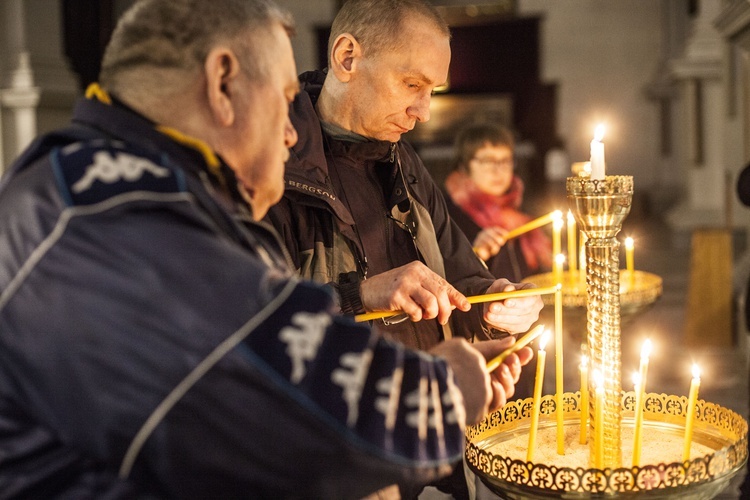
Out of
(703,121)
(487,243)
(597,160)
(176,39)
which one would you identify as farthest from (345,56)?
(703,121)

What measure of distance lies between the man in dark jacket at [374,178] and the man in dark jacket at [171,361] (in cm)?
75

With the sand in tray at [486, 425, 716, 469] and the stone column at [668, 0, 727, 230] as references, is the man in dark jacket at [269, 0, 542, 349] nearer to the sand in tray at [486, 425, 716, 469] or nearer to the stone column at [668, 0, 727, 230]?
the sand in tray at [486, 425, 716, 469]

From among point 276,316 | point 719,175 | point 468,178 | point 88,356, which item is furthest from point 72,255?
point 719,175

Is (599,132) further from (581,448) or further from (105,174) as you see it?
(105,174)

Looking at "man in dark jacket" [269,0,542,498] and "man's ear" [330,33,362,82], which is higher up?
"man's ear" [330,33,362,82]

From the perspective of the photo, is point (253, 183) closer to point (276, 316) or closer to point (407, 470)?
point (276, 316)

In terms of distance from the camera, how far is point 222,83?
48.3 inches

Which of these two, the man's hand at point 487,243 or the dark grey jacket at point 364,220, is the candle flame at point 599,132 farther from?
the man's hand at point 487,243

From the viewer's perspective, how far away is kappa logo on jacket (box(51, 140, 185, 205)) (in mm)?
1062

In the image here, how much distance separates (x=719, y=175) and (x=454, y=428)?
8017mm

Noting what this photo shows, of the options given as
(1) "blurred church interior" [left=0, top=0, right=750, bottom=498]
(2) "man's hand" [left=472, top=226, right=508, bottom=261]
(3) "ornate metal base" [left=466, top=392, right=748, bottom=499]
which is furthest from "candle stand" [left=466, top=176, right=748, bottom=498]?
(1) "blurred church interior" [left=0, top=0, right=750, bottom=498]

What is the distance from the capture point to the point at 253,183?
133 cm

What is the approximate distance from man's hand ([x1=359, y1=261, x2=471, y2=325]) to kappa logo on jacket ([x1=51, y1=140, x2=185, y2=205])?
721mm

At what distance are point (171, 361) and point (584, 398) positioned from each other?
2.94ft
